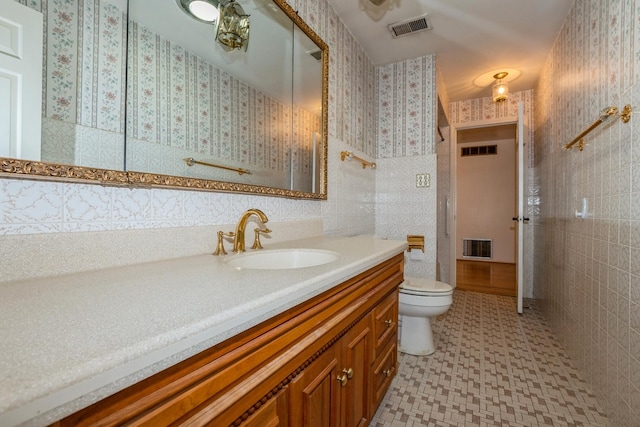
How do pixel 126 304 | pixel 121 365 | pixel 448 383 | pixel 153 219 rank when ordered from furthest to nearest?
pixel 448 383
pixel 153 219
pixel 126 304
pixel 121 365

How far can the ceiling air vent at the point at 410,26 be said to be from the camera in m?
2.08

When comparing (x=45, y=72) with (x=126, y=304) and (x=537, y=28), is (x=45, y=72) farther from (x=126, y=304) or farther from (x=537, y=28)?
(x=537, y=28)

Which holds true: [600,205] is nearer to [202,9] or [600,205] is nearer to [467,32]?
[467,32]

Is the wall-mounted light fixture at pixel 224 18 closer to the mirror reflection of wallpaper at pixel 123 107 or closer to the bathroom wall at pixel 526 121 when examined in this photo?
the mirror reflection of wallpaper at pixel 123 107

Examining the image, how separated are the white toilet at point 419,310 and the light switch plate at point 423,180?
901mm

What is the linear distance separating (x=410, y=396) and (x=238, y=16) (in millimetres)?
2019

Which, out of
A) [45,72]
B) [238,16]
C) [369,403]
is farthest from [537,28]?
[45,72]

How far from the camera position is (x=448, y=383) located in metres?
1.63

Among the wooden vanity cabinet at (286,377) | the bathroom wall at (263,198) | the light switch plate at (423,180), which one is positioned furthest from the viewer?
the light switch plate at (423,180)

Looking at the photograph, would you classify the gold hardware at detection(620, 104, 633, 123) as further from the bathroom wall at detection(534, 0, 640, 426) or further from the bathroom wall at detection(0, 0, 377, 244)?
the bathroom wall at detection(0, 0, 377, 244)

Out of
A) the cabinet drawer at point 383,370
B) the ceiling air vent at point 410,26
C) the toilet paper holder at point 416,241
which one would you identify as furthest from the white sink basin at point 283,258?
the ceiling air vent at point 410,26

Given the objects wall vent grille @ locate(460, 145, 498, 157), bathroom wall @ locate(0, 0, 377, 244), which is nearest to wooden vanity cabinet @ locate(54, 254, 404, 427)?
bathroom wall @ locate(0, 0, 377, 244)

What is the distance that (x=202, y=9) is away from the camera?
1.07m

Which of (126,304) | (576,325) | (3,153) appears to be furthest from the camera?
(576,325)
